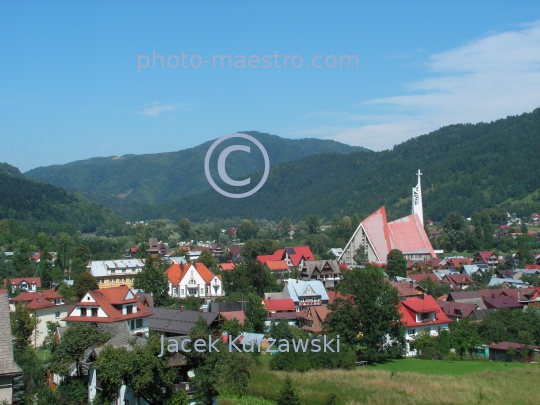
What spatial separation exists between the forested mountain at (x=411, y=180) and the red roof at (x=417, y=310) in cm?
6653

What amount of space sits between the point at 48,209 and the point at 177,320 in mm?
80613

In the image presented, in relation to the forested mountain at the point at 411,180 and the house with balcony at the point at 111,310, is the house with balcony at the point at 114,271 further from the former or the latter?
the forested mountain at the point at 411,180

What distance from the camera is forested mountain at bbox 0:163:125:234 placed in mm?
87938

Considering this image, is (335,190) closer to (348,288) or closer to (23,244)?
(23,244)

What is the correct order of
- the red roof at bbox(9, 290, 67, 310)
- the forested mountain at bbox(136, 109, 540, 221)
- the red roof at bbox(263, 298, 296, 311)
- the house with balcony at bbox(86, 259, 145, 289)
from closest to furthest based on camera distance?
the red roof at bbox(9, 290, 67, 310), the red roof at bbox(263, 298, 296, 311), the house with balcony at bbox(86, 259, 145, 289), the forested mountain at bbox(136, 109, 540, 221)

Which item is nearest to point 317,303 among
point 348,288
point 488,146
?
point 348,288

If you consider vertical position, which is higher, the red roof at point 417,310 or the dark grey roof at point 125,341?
the dark grey roof at point 125,341

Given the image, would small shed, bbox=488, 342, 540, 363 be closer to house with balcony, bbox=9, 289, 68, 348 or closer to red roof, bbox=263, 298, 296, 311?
red roof, bbox=263, 298, 296, 311

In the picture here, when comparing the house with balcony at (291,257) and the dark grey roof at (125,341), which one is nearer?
the dark grey roof at (125,341)

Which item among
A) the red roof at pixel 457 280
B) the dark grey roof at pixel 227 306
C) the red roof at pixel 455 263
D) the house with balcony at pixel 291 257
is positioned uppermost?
the house with balcony at pixel 291 257

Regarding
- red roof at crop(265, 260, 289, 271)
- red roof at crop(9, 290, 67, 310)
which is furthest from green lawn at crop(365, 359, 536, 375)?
red roof at crop(265, 260, 289, 271)

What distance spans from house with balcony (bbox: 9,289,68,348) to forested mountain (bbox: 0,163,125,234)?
56912mm

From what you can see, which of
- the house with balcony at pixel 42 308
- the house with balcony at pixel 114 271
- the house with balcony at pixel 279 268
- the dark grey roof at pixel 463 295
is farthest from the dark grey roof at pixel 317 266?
the house with balcony at pixel 42 308

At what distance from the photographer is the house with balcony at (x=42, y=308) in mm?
25703
